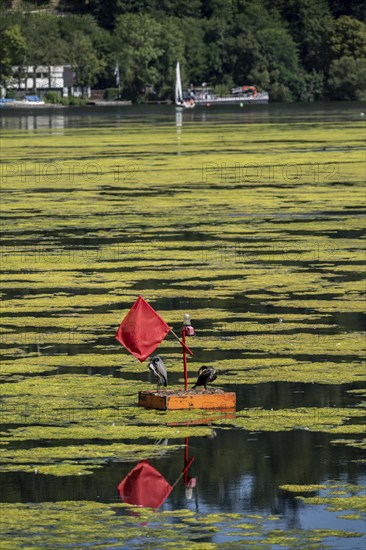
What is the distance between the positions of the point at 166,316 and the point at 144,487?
858cm

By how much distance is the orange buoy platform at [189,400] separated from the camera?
1580 cm

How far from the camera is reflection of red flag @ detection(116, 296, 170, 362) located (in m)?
16.5

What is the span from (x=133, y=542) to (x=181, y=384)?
5384 millimetres

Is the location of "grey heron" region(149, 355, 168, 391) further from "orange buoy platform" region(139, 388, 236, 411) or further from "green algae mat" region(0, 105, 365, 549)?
"green algae mat" region(0, 105, 365, 549)

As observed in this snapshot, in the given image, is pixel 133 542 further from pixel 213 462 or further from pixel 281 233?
pixel 281 233

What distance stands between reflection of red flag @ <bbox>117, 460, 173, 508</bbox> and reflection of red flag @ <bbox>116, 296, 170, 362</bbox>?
9.68 ft

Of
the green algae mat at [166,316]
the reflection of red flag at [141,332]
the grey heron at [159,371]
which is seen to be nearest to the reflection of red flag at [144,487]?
the green algae mat at [166,316]

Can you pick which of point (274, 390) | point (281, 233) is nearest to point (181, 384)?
point (274, 390)

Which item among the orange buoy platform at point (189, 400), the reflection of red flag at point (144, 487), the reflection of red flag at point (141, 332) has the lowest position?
the reflection of red flag at point (144, 487)

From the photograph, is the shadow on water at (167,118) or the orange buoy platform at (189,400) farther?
the shadow on water at (167,118)

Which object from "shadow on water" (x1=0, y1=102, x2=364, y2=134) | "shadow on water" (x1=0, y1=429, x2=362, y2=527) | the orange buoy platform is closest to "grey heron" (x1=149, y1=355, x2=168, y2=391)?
the orange buoy platform

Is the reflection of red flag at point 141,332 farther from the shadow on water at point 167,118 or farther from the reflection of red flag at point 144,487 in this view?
the shadow on water at point 167,118

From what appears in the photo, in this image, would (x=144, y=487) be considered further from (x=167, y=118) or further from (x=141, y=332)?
(x=167, y=118)

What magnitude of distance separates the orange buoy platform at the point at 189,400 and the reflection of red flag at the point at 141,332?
0.64 meters
